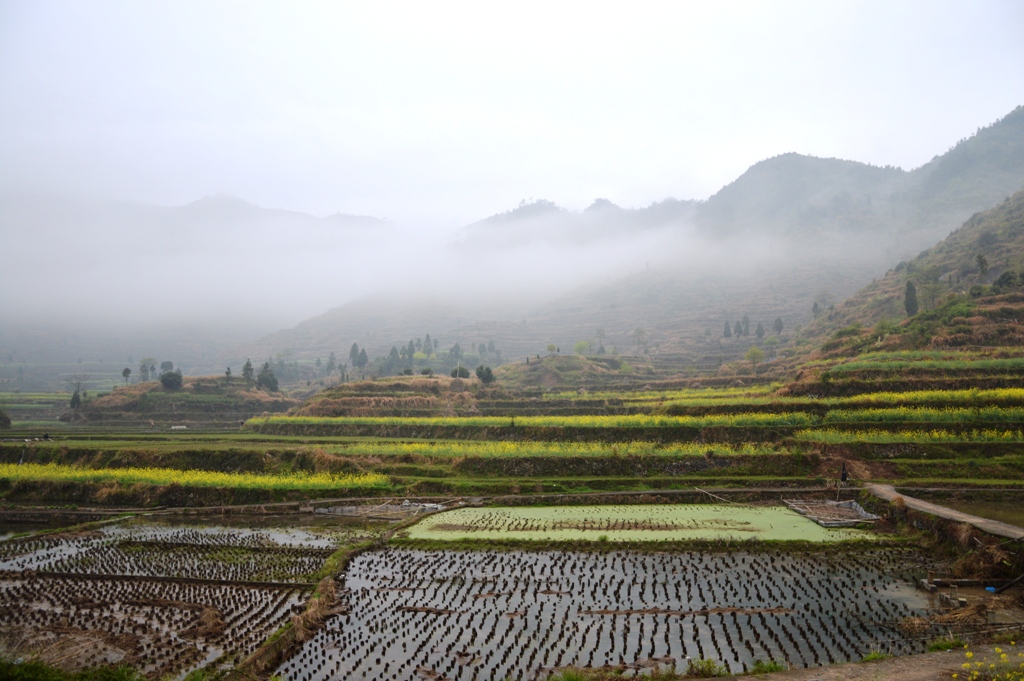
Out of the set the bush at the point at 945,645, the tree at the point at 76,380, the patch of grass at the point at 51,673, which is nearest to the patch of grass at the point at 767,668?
the bush at the point at 945,645

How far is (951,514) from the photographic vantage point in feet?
81.8

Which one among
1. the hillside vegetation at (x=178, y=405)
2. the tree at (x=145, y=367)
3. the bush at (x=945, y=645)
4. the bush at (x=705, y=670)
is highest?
the tree at (x=145, y=367)

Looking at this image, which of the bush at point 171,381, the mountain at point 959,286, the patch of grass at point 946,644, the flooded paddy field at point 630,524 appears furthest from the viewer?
the bush at point 171,381

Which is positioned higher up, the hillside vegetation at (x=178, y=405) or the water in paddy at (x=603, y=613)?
the hillside vegetation at (x=178, y=405)

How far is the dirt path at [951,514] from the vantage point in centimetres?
2140

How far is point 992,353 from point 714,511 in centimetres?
3588

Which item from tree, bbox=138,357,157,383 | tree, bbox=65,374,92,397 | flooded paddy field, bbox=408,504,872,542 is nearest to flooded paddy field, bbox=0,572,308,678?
flooded paddy field, bbox=408,504,872,542

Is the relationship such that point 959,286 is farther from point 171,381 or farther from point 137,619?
point 171,381

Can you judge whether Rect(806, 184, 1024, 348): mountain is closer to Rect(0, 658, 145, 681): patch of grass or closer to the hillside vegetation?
Rect(0, 658, 145, 681): patch of grass

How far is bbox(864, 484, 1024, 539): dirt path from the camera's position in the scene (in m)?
21.4

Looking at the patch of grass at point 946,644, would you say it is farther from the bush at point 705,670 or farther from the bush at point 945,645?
the bush at point 705,670

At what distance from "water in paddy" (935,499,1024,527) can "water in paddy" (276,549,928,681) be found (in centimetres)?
653

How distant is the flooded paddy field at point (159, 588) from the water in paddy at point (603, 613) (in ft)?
8.76

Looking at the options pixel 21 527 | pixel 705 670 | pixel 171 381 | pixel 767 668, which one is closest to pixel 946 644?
pixel 767 668
